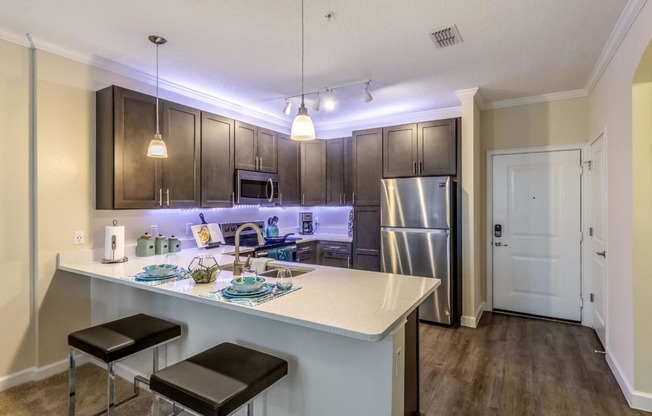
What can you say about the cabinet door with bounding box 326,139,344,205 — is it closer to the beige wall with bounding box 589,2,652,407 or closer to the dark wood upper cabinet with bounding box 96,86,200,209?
the dark wood upper cabinet with bounding box 96,86,200,209

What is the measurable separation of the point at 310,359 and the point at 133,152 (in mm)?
2342

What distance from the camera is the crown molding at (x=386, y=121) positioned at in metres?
4.56

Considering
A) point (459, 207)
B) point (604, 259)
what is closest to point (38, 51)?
point (459, 207)

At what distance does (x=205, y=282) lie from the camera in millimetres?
2066

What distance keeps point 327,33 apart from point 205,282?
195 centimetres

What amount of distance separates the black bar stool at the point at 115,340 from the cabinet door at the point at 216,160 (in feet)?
5.22

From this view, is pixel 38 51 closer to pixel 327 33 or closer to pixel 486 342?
pixel 327 33

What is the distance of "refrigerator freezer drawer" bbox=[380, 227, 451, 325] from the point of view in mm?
3799

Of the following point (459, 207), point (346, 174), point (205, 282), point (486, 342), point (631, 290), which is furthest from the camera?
point (346, 174)

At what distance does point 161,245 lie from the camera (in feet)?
10.7

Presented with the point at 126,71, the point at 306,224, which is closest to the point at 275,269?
the point at 126,71

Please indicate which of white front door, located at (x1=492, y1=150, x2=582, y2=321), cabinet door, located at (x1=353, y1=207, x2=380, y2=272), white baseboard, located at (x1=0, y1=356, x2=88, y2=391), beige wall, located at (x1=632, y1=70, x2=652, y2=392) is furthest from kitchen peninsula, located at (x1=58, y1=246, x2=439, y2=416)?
white front door, located at (x1=492, y1=150, x2=582, y2=321)

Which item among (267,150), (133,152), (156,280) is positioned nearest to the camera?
(156,280)

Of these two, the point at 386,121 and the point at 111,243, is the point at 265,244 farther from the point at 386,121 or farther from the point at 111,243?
the point at 386,121
